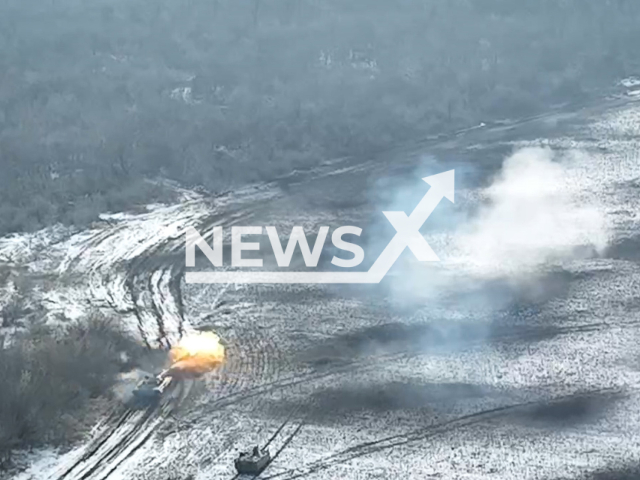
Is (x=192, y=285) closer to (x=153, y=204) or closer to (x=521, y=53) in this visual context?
(x=153, y=204)

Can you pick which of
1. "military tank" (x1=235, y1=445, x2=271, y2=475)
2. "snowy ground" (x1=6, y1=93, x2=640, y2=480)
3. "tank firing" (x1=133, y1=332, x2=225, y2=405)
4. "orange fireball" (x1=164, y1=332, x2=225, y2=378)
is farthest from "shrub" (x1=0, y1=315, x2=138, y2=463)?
"military tank" (x1=235, y1=445, x2=271, y2=475)

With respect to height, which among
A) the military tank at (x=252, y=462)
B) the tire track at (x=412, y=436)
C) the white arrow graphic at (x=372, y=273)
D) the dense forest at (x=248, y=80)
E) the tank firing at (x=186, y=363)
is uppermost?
the dense forest at (x=248, y=80)

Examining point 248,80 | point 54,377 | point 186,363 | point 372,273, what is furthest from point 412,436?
point 248,80

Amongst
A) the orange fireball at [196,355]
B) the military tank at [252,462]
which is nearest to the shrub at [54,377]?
the orange fireball at [196,355]

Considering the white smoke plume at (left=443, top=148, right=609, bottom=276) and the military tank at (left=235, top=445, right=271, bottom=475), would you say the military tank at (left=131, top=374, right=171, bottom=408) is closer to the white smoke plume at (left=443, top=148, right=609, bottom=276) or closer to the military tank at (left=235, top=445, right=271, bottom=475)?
the military tank at (left=235, top=445, right=271, bottom=475)

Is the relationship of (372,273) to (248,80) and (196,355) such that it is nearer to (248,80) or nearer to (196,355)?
(196,355)

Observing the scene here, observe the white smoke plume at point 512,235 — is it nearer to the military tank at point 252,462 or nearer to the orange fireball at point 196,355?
the orange fireball at point 196,355
